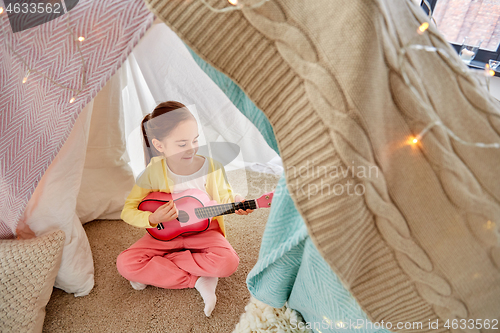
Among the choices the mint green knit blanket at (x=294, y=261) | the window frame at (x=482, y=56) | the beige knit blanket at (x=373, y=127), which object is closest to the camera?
the beige knit blanket at (x=373, y=127)

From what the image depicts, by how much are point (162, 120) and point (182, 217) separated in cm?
35

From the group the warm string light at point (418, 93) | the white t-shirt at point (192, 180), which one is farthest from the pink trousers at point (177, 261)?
the warm string light at point (418, 93)

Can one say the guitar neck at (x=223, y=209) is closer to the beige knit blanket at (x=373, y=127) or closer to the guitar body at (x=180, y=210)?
the guitar body at (x=180, y=210)

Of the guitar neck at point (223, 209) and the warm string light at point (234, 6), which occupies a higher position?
the warm string light at point (234, 6)

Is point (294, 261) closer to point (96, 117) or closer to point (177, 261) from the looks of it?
point (177, 261)

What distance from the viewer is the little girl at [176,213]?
2.58 feet

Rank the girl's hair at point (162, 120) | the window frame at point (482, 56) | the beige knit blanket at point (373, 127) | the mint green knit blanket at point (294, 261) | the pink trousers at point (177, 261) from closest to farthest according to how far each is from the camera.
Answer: the beige knit blanket at point (373, 127) < the mint green knit blanket at point (294, 261) < the girl's hair at point (162, 120) < the pink trousers at point (177, 261) < the window frame at point (482, 56)

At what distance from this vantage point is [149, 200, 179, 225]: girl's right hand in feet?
3.08

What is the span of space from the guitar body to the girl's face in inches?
5.6

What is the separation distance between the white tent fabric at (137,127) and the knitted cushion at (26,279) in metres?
0.07

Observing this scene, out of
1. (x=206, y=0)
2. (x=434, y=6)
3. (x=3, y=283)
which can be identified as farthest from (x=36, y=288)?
(x=434, y=6)

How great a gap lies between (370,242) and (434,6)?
1.56 meters

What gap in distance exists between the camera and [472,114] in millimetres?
486

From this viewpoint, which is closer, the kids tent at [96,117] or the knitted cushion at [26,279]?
the kids tent at [96,117]
